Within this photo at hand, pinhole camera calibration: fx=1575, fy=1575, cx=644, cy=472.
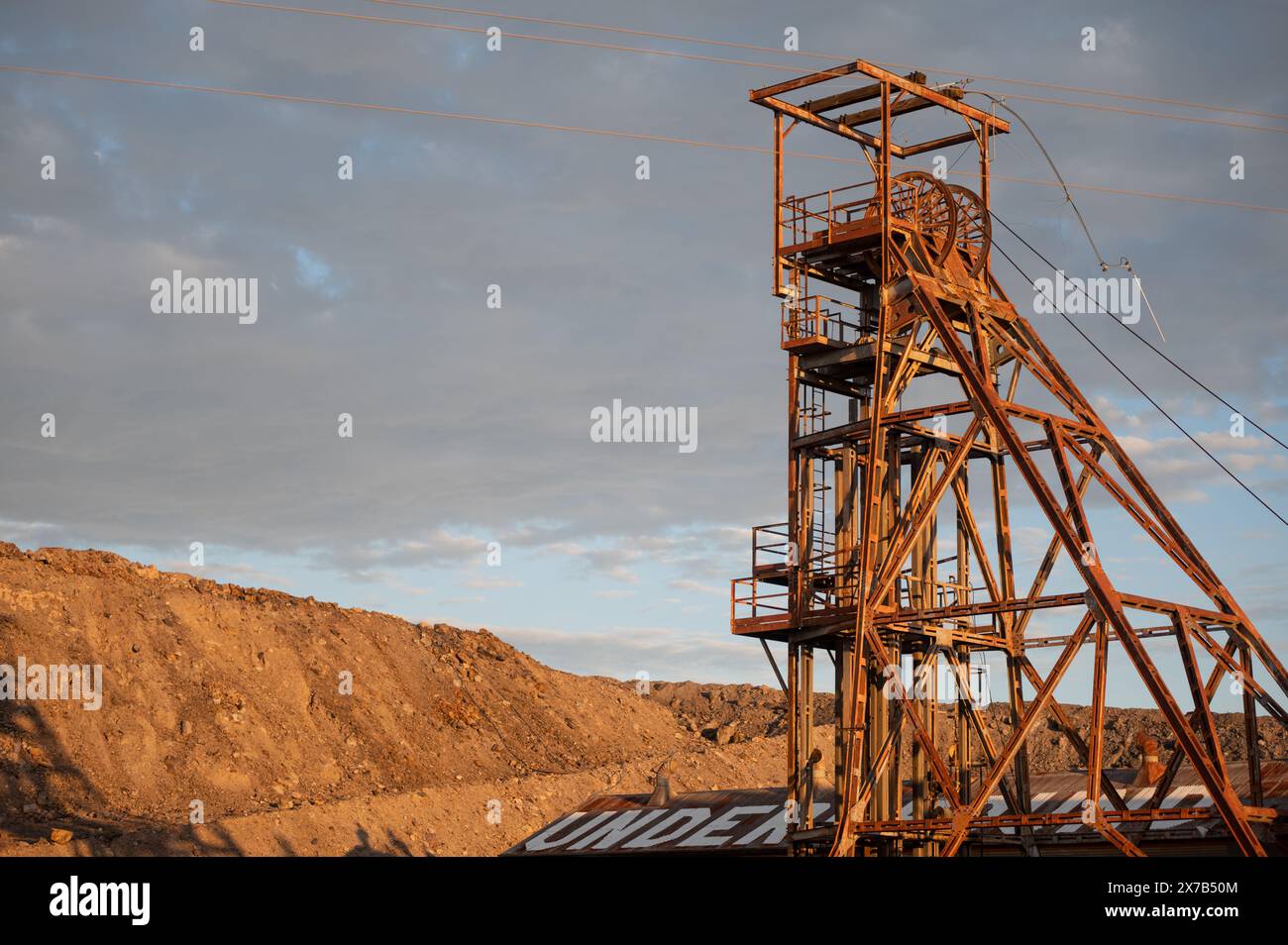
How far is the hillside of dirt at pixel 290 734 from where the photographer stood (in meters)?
58.6

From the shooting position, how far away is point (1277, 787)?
3075 cm

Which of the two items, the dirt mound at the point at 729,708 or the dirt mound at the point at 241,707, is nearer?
the dirt mound at the point at 241,707

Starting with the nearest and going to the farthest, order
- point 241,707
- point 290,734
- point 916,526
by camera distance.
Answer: point 916,526
point 241,707
point 290,734

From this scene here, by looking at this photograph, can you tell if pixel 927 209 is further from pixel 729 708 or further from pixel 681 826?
pixel 729 708

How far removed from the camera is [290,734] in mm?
69375

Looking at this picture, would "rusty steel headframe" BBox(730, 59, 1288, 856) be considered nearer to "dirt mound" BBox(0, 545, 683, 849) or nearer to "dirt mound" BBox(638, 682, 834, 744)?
"dirt mound" BBox(0, 545, 683, 849)

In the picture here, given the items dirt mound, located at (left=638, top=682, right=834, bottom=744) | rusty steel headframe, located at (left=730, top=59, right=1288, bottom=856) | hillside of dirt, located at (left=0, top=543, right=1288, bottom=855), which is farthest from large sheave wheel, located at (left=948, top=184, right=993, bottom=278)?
dirt mound, located at (left=638, top=682, right=834, bottom=744)

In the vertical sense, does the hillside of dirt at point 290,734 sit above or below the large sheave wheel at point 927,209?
below

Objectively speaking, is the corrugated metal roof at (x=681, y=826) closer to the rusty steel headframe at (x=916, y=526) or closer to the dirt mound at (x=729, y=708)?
the rusty steel headframe at (x=916, y=526)

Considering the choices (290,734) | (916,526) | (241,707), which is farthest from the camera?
(290,734)

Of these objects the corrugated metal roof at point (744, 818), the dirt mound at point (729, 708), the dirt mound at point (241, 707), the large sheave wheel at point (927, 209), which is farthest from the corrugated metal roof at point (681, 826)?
the dirt mound at point (729, 708)

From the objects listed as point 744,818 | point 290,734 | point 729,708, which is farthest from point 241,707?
point 729,708
